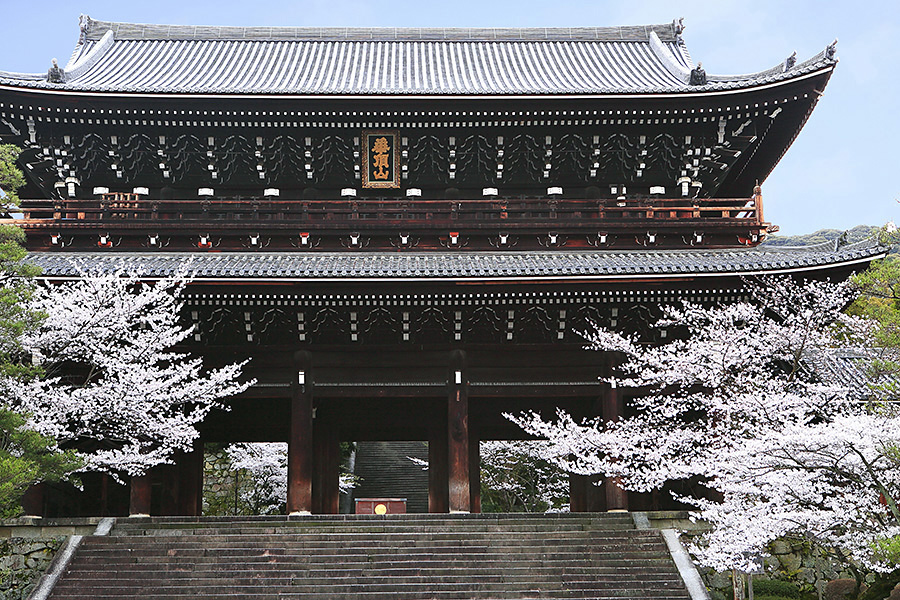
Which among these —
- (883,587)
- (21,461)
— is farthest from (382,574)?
(883,587)

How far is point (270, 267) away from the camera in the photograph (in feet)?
53.3

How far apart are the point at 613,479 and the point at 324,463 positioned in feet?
25.5

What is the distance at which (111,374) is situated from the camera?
15297mm

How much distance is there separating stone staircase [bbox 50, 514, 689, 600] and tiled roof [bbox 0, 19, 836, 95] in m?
10.9

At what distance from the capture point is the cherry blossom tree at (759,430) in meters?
12.4

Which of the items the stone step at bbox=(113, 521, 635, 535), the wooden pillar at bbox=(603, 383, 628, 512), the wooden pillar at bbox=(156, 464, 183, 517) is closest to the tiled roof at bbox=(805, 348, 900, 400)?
the wooden pillar at bbox=(603, 383, 628, 512)

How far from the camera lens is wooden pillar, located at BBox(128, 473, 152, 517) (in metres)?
15.8

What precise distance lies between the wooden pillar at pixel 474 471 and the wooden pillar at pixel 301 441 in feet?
15.6

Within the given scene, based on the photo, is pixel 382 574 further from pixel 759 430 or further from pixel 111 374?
pixel 759 430

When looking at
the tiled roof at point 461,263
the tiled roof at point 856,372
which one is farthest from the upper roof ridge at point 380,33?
the tiled roof at point 856,372

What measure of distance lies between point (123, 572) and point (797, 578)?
1149 cm

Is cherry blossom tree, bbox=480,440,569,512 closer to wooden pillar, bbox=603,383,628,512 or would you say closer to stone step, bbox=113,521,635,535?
wooden pillar, bbox=603,383,628,512

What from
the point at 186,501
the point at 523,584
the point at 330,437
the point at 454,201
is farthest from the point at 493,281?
the point at 186,501

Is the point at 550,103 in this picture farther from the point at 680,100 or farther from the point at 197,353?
the point at 197,353
